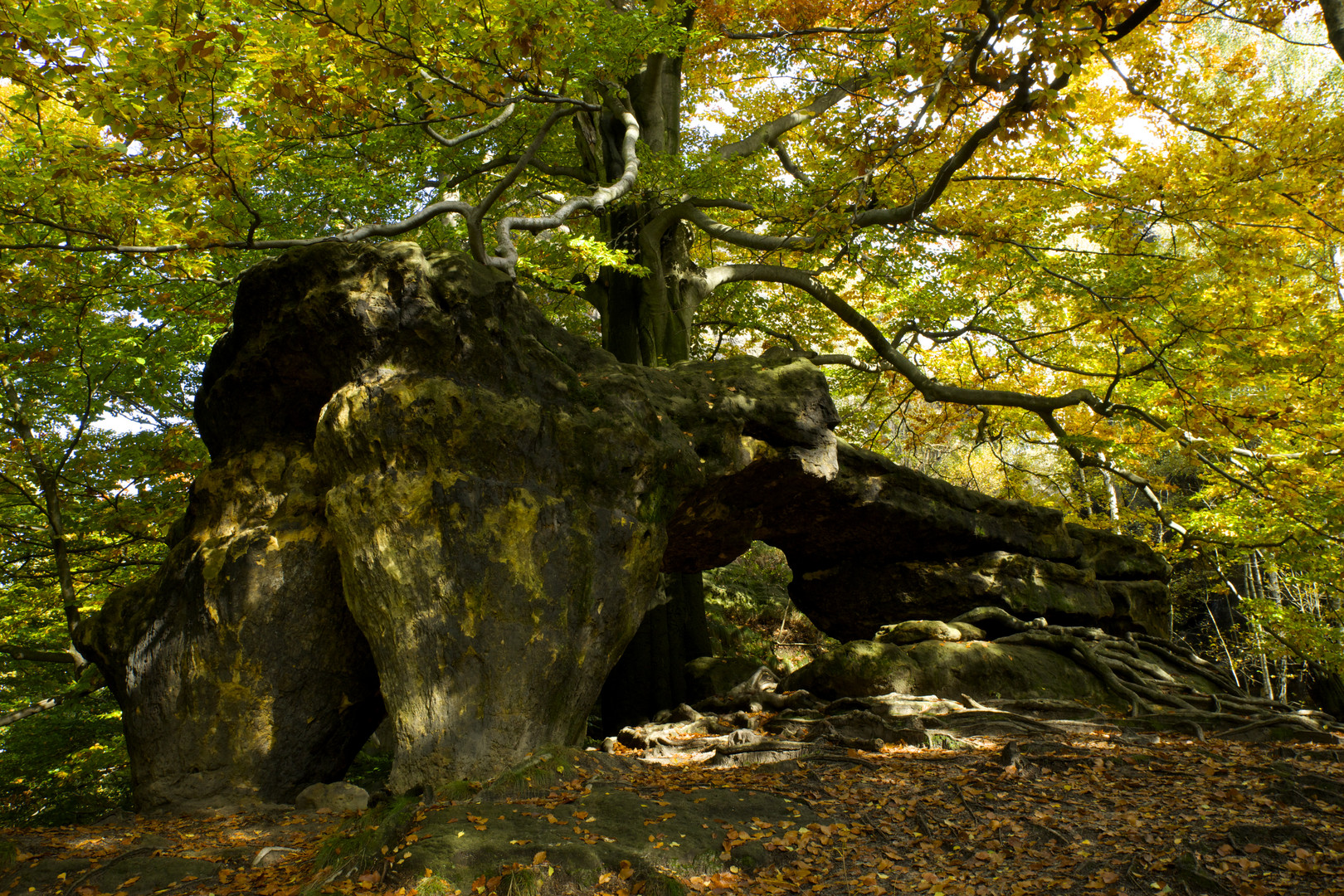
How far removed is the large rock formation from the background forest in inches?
36.8

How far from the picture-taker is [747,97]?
15.4 meters

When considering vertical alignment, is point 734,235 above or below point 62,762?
above

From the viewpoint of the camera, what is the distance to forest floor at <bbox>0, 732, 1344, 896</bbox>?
390 centimetres

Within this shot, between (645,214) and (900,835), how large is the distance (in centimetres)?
807

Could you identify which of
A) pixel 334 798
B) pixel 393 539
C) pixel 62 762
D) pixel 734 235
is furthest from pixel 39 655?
pixel 734 235

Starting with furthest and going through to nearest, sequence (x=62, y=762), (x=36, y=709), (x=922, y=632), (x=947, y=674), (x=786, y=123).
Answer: (x=786, y=123)
(x=62, y=762)
(x=922, y=632)
(x=947, y=674)
(x=36, y=709)

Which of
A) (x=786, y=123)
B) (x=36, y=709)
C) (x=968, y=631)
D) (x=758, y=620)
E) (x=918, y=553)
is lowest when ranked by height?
(x=758, y=620)

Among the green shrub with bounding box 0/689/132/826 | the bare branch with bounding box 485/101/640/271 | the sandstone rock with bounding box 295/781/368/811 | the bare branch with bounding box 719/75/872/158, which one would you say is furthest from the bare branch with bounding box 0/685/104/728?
Answer: the bare branch with bounding box 719/75/872/158

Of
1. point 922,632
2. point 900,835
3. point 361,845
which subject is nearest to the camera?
point 361,845

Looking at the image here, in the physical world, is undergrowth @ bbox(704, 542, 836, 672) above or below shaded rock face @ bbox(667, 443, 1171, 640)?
below

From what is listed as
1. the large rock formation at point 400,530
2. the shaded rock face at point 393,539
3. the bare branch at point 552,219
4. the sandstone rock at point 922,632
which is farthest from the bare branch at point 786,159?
the sandstone rock at point 922,632

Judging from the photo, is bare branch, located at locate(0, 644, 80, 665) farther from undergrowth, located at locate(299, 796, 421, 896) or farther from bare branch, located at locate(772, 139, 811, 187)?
bare branch, located at locate(772, 139, 811, 187)

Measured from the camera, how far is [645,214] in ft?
33.9

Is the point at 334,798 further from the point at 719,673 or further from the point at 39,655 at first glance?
the point at 719,673
